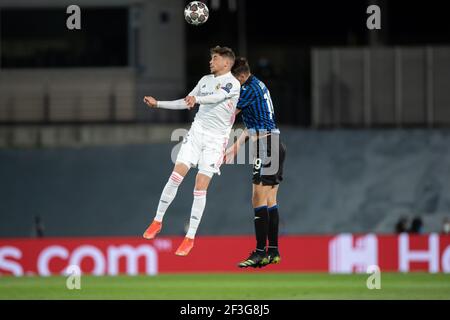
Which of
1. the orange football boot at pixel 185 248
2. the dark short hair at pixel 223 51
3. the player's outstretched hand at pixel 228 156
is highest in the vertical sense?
the dark short hair at pixel 223 51

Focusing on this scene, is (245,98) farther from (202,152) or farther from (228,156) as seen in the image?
(202,152)

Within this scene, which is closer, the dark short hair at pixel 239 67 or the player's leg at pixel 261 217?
the dark short hair at pixel 239 67

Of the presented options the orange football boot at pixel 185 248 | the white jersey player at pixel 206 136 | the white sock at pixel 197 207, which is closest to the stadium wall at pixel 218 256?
the white sock at pixel 197 207

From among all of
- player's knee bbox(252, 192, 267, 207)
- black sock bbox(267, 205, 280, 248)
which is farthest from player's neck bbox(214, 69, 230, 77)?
black sock bbox(267, 205, 280, 248)

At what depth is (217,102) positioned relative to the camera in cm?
1980

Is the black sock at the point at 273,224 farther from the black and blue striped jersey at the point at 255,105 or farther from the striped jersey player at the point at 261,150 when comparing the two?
the black and blue striped jersey at the point at 255,105

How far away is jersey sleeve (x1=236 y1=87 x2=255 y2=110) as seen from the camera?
66.9ft

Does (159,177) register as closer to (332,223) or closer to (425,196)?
(332,223)

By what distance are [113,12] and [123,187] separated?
26.3 feet

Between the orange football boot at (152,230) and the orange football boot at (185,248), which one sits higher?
the orange football boot at (152,230)

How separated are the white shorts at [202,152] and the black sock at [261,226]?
1.44 meters

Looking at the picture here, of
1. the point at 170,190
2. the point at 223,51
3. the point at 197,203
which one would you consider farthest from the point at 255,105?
the point at 170,190

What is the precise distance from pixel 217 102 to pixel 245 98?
0.79 meters

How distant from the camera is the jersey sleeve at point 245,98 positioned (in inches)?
803
